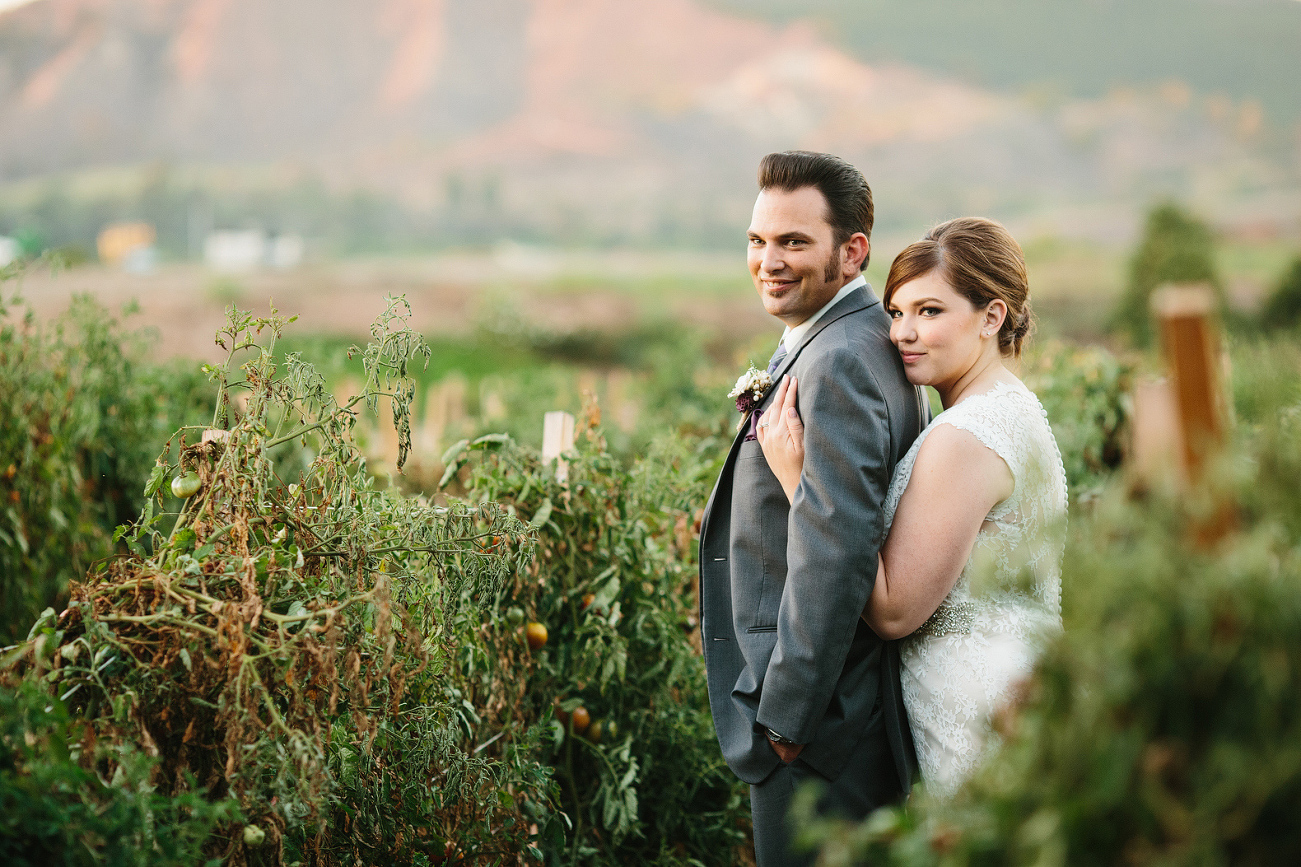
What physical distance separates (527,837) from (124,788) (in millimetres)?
1247

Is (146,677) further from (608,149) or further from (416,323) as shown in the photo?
(608,149)

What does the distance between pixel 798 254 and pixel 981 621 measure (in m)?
1.00

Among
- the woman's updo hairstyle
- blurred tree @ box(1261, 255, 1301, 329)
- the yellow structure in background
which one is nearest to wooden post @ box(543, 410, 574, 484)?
the woman's updo hairstyle

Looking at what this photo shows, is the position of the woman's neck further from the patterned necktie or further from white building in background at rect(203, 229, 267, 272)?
white building in background at rect(203, 229, 267, 272)

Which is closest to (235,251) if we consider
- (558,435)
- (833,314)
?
(558,435)

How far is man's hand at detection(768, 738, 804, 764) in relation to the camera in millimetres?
2156

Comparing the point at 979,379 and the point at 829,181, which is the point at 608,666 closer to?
the point at 979,379

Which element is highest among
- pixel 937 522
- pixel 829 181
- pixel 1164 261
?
pixel 1164 261

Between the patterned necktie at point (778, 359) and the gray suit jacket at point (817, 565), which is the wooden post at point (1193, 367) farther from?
the patterned necktie at point (778, 359)

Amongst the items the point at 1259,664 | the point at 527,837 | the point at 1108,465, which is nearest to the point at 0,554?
the point at 527,837

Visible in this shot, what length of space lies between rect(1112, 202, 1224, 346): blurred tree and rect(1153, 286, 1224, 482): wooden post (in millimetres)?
23154

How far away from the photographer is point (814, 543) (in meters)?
2.05

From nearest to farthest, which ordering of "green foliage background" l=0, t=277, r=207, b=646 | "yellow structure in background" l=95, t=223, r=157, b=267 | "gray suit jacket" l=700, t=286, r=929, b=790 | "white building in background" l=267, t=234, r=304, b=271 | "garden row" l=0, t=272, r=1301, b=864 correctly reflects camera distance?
"garden row" l=0, t=272, r=1301, b=864, "gray suit jacket" l=700, t=286, r=929, b=790, "green foliage background" l=0, t=277, r=207, b=646, "white building in background" l=267, t=234, r=304, b=271, "yellow structure in background" l=95, t=223, r=157, b=267

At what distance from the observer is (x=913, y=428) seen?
7.66ft
